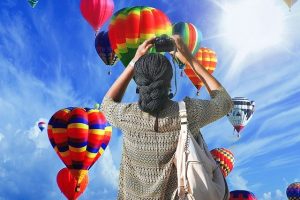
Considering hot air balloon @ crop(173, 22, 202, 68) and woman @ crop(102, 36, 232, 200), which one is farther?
hot air balloon @ crop(173, 22, 202, 68)

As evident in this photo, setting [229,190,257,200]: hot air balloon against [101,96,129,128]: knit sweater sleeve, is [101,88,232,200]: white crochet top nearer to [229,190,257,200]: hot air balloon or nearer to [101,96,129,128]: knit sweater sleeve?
[101,96,129,128]: knit sweater sleeve

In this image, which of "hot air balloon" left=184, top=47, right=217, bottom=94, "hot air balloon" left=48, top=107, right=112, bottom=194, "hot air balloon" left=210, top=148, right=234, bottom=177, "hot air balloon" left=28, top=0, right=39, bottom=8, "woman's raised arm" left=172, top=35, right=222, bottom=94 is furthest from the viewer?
"hot air balloon" left=28, top=0, right=39, bottom=8

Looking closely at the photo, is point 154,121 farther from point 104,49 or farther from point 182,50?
point 104,49

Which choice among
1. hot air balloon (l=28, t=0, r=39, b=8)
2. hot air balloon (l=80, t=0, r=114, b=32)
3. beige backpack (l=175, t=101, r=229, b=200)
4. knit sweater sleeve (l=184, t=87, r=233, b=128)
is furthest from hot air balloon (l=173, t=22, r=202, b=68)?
beige backpack (l=175, t=101, r=229, b=200)

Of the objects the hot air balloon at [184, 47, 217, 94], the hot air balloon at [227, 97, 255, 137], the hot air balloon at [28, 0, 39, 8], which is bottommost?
the hot air balloon at [227, 97, 255, 137]

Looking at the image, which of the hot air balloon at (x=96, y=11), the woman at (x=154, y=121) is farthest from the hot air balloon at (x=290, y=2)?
the woman at (x=154, y=121)

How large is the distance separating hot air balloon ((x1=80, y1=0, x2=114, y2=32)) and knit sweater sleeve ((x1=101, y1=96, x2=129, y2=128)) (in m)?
25.0

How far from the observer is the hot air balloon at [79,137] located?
2397 cm

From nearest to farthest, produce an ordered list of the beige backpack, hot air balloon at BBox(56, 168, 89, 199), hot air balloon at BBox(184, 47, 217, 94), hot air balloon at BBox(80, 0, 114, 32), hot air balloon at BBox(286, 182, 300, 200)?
the beige backpack < hot air balloon at BBox(80, 0, 114, 32) < hot air balloon at BBox(56, 168, 89, 199) < hot air balloon at BBox(184, 47, 217, 94) < hot air balloon at BBox(286, 182, 300, 200)

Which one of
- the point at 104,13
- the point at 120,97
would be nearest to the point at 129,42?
the point at 104,13

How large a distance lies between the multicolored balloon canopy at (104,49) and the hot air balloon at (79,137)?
4176 mm

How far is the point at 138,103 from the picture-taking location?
3.28m

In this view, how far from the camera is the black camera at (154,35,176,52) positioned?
3.40 m

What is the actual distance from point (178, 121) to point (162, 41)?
531 millimetres
